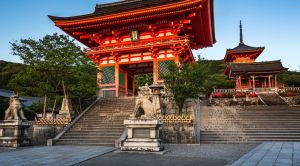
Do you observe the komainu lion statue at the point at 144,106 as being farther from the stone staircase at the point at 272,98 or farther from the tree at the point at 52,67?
the stone staircase at the point at 272,98

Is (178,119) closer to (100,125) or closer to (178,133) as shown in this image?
(178,133)

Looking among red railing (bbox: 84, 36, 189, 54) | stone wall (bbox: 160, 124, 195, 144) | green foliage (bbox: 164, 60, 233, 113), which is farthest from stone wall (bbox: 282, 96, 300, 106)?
stone wall (bbox: 160, 124, 195, 144)

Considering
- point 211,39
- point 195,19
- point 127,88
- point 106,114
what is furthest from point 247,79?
point 106,114

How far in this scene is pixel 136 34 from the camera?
26.2 meters

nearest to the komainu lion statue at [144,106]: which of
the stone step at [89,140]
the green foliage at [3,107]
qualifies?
the stone step at [89,140]

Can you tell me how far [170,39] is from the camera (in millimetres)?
23781

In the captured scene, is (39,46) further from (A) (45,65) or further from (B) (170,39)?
(B) (170,39)

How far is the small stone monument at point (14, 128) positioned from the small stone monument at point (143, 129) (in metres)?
6.81

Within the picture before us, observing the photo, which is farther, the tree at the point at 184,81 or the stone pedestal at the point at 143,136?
the tree at the point at 184,81

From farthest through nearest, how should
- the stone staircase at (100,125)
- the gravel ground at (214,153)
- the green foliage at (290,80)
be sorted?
the green foliage at (290,80) < the stone staircase at (100,125) < the gravel ground at (214,153)

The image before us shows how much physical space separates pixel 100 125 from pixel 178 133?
5.30 m

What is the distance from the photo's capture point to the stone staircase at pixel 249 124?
16531mm

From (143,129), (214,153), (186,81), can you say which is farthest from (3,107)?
(214,153)

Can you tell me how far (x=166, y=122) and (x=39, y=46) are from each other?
1090 centimetres
